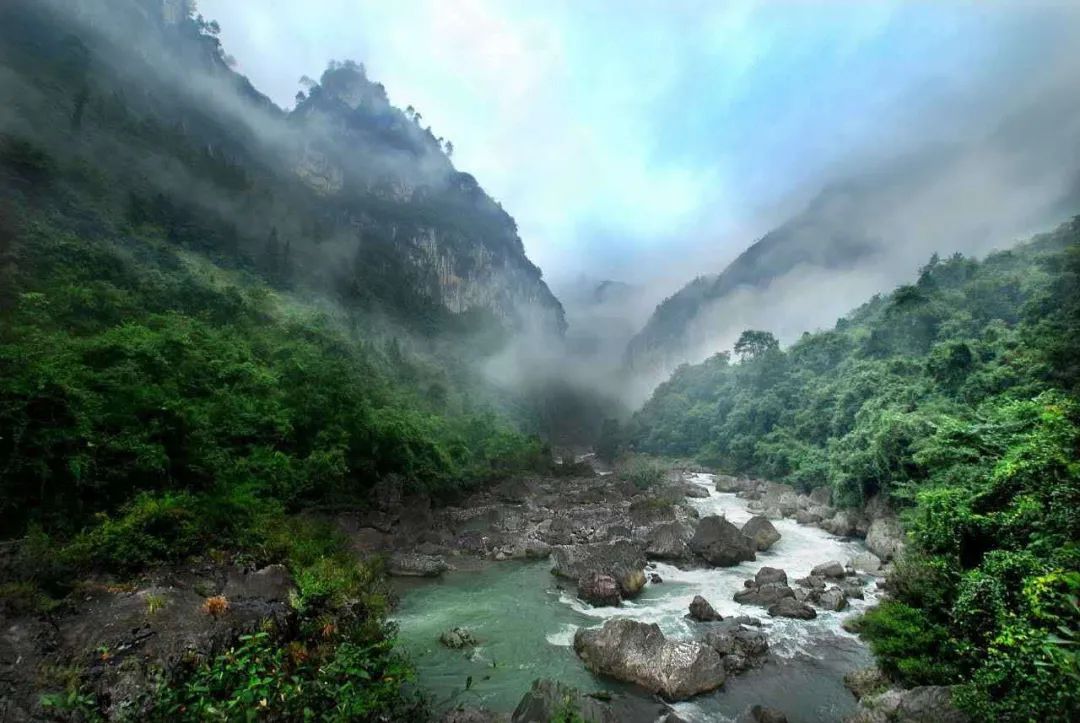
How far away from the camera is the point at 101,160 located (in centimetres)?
6309

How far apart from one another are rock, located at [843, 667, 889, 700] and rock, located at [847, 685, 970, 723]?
53.7 inches

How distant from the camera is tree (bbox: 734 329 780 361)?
88312 millimetres

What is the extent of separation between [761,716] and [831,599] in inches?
411

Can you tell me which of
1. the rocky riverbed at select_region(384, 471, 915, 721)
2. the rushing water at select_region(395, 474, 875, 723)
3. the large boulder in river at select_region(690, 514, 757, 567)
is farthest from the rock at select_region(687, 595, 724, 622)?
the large boulder in river at select_region(690, 514, 757, 567)

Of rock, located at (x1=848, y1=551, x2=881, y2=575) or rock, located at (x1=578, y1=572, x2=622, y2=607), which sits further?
rock, located at (x1=848, y1=551, x2=881, y2=575)

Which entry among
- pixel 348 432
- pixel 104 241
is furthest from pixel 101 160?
pixel 348 432

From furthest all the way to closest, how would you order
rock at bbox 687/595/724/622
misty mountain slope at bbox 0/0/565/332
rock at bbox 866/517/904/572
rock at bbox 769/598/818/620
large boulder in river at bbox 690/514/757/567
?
misty mountain slope at bbox 0/0/565/332 < rock at bbox 866/517/904/572 < large boulder in river at bbox 690/514/757/567 < rock at bbox 769/598/818/620 < rock at bbox 687/595/724/622

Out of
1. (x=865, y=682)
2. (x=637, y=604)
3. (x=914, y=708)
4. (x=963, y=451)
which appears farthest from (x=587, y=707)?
(x=963, y=451)

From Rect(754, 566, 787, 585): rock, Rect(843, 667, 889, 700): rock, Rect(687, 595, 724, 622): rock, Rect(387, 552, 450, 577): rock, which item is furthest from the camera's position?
Rect(387, 552, 450, 577): rock

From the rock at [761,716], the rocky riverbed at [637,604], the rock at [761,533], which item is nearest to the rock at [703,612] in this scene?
the rocky riverbed at [637,604]

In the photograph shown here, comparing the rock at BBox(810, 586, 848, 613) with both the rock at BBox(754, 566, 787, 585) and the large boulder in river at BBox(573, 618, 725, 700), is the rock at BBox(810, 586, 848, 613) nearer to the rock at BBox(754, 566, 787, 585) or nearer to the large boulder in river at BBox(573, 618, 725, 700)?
the rock at BBox(754, 566, 787, 585)

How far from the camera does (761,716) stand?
42.0 ft

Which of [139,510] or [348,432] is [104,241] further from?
[139,510]

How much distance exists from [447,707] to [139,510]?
9.39m
